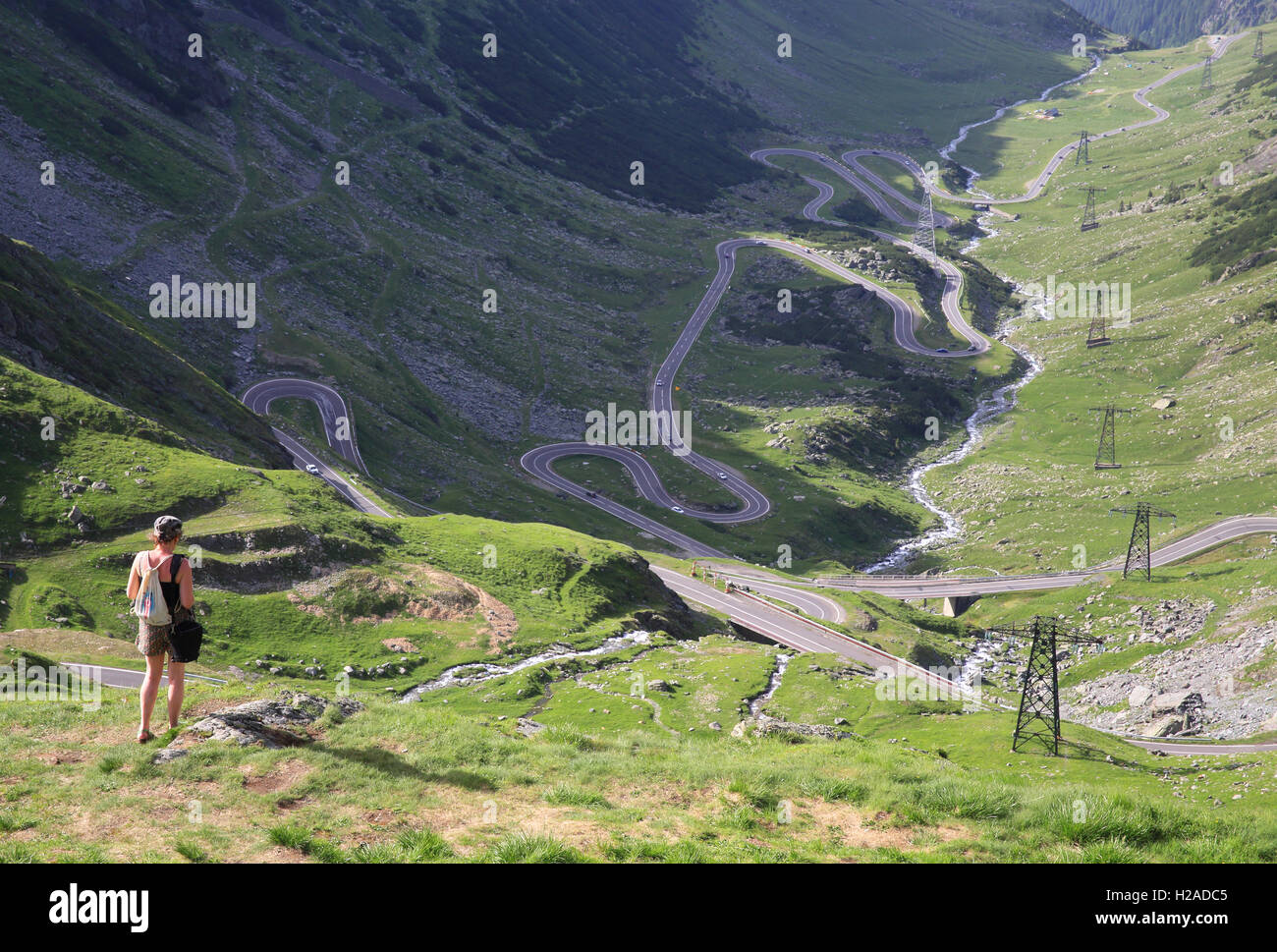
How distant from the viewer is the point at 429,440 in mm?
141250

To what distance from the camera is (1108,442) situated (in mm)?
165500

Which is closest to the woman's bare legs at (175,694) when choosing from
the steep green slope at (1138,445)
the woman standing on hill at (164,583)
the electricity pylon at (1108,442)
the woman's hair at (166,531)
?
the woman standing on hill at (164,583)

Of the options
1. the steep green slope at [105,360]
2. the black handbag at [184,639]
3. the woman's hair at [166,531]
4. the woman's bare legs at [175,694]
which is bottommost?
the woman's bare legs at [175,694]

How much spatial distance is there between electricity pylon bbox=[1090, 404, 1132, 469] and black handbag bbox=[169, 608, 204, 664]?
545 feet

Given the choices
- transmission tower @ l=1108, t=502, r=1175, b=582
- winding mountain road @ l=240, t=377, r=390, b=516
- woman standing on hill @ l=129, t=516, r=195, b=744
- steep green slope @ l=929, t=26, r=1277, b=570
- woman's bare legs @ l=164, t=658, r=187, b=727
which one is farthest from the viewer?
steep green slope @ l=929, t=26, r=1277, b=570

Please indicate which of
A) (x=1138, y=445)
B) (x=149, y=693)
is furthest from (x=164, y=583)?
(x=1138, y=445)

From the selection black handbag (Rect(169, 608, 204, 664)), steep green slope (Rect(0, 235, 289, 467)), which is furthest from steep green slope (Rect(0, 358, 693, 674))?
black handbag (Rect(169, 608, 204, 664))

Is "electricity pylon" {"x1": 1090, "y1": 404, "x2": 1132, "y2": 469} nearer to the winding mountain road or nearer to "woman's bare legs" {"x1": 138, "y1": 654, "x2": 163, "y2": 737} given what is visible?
the winding mountain road

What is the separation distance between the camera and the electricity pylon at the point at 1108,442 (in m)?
157

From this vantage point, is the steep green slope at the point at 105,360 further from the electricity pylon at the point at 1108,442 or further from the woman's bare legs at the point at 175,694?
the electricity pylon at the point at 1108,442

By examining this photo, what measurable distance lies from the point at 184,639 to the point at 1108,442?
178711 millimetres

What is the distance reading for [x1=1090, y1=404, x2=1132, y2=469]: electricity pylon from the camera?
6171 inches

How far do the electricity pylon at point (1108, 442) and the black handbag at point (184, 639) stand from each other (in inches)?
6543

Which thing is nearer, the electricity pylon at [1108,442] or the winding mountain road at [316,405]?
the winding mountain road at [316,405]
